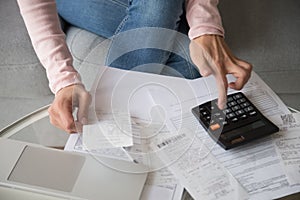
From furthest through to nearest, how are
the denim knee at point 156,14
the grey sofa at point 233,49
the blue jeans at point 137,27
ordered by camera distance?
the grey sofa at point 233,49 < the denim knee at point 156,14 < the blue jeans at point 137,27

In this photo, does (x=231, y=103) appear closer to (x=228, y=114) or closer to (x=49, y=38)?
(x=228, y=114)

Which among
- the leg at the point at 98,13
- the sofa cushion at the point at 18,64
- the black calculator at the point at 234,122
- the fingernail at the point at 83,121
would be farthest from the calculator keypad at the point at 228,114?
the sofa cushion at the point at 18,64

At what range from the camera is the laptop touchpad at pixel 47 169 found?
0.77 m

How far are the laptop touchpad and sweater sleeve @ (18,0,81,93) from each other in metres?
0.16

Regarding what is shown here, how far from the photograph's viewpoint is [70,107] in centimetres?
90

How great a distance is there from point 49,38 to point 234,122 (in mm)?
393

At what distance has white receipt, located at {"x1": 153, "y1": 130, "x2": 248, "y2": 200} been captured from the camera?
0.79 m

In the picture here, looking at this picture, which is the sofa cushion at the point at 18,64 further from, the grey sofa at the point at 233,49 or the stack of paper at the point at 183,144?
the stack of paper at the point at 183,144

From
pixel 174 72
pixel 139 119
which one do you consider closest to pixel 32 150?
pixel 139 119

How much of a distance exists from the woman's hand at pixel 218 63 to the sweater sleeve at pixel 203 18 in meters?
0.03

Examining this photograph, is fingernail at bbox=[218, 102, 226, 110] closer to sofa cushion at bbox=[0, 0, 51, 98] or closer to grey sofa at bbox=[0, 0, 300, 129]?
grey sofa at bbox=[0, 0, 300, 129]

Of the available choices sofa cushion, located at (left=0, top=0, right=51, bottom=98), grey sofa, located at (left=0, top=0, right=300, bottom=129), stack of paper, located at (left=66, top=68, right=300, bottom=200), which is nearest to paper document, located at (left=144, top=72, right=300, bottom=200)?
stack of paper, located at (left=66, top=68, right=300, bottom=200)

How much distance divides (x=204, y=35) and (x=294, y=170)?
0.35 metres

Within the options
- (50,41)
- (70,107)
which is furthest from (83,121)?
(50,41)
